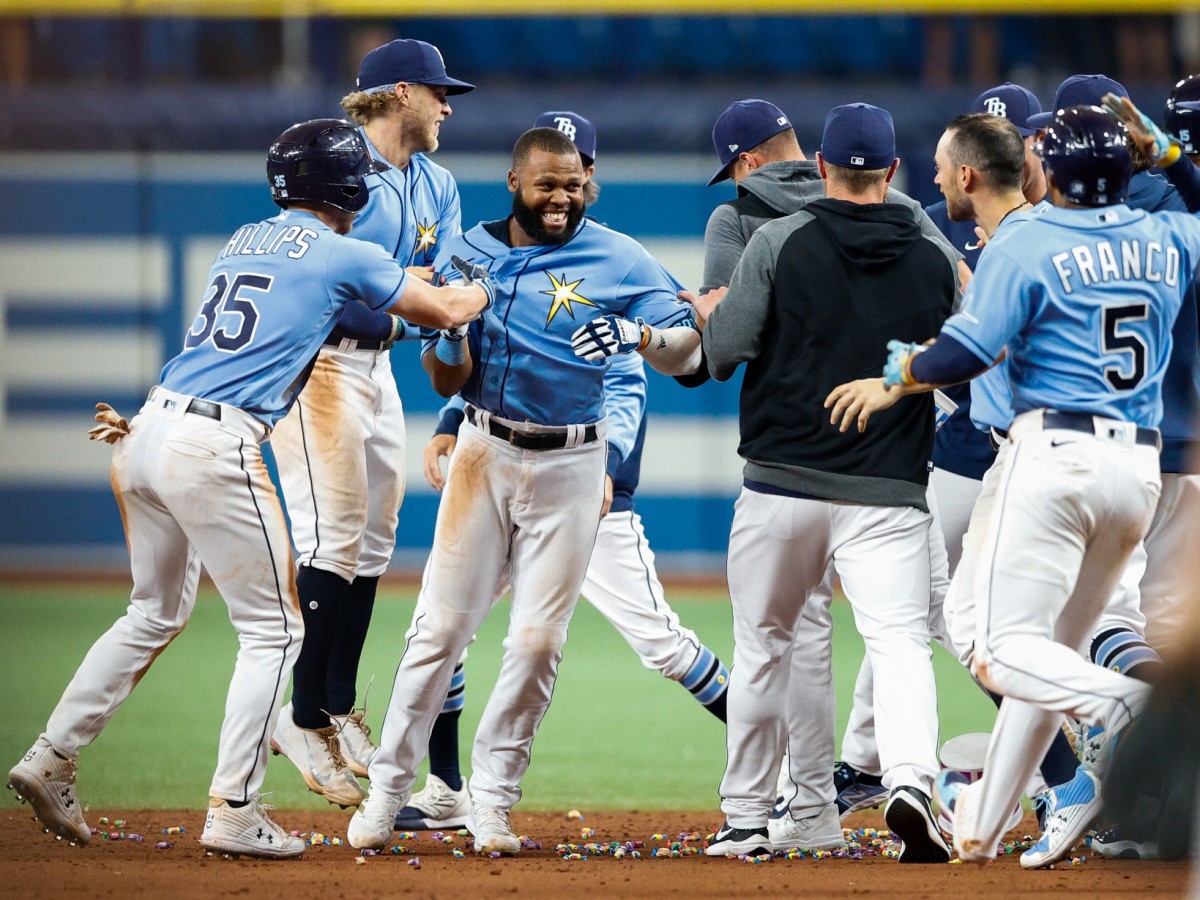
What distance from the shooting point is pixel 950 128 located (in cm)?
466

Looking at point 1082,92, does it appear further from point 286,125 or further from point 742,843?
point 286,125

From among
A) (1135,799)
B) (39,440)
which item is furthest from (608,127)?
(1135,799)

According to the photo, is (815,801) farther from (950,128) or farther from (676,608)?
(676,608)

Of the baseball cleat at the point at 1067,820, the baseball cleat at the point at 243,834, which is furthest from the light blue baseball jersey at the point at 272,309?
the baseball cleat at the point at 1067,820

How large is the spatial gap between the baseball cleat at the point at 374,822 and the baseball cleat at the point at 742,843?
99cm

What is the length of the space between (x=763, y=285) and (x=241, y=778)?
6.72 feet

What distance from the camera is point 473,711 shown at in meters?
7.55

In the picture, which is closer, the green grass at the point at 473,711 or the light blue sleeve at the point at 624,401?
the light blue sleeve at the point at 624,401

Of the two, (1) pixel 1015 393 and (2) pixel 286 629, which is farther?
(2) pixel 286 629

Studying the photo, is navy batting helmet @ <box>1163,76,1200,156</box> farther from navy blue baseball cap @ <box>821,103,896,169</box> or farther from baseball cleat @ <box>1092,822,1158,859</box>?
baseball cleat @ <box>1092,822,1158,859</box>

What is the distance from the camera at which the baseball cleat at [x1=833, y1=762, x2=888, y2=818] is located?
5250 millimetres

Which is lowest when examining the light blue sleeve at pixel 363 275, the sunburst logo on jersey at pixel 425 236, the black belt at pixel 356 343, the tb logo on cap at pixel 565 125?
the black belt at pixel 356 343

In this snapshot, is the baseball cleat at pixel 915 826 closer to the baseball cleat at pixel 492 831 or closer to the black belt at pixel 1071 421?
the black belt at pixel 1071 421

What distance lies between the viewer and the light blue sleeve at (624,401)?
570 cm
